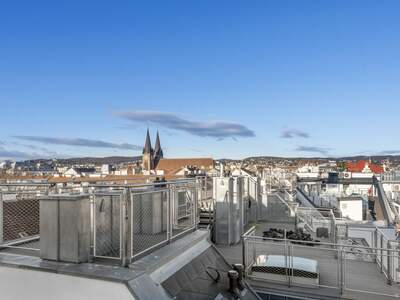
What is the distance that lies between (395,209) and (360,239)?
11083 mm

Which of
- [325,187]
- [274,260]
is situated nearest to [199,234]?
[274,260]

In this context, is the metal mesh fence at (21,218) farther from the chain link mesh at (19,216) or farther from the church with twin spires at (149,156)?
the church with twin spires at (149,156)

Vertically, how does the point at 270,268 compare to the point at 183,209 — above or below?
below

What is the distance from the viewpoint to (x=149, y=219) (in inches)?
291

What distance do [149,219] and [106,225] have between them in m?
1.45

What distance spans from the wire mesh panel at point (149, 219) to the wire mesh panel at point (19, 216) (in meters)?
2.33

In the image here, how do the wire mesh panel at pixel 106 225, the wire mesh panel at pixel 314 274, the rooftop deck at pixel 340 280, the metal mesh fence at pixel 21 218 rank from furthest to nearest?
the wire mesh panel at pixel 314 274 < the rooftop deck at pixel 340 280 < the metal mesh fence at pixel 21 218 < the wire mesh panel at pixel 106 225

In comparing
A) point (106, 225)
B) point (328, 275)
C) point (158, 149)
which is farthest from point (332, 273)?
point (158, 149)

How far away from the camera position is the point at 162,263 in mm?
5539

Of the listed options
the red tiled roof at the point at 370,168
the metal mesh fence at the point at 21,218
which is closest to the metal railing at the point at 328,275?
the metal mesh fence at the point at 21,218

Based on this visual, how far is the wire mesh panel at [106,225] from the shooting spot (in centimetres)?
582

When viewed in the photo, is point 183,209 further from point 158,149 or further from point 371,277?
point 158,149

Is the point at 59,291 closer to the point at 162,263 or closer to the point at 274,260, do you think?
the point at 162,263

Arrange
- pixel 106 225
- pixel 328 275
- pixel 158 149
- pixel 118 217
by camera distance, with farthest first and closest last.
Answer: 1. pixel 158 149
2. pixel 328 275
3. pixel 118 217
4. pixel 106 225
